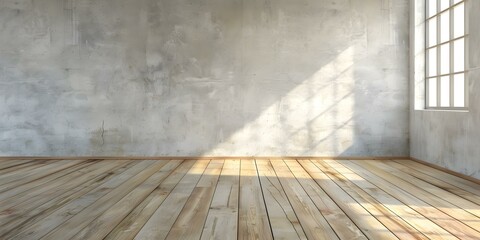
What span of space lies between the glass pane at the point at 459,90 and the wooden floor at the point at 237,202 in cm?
82

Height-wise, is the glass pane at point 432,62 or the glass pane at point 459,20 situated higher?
the glass pane at point 459,20

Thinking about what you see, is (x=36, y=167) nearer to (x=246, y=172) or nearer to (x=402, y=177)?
(x=246, y=172)

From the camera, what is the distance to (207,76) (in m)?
5.65

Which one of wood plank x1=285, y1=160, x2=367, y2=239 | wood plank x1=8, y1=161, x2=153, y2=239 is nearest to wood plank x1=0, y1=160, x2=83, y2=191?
wood plank x1=8, y1=161, x2=153, y2=239

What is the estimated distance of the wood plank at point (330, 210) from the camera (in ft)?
7.43

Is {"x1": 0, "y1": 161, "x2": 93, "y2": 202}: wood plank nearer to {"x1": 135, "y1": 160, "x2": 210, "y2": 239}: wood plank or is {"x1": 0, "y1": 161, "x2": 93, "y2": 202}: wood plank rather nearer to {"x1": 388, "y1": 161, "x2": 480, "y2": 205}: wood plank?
{"x1": 135, "y1": 160, "x2": 210, "y2": 239}: wood plank

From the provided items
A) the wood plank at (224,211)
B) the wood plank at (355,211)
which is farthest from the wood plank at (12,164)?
the wood plank at (355,211)

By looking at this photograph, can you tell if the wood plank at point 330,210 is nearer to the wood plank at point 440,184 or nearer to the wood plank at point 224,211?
the wood plank at point 224,211

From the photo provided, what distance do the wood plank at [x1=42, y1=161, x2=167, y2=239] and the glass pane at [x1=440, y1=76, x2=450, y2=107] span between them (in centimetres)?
364

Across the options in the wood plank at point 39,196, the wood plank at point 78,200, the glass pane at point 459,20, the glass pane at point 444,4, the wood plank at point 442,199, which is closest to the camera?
the wood plank at point 78,200

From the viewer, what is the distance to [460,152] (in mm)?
4246

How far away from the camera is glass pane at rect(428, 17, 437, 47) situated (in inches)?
201

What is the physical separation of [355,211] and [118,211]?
1662 mm

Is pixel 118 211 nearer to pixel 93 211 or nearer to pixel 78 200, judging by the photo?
pixel 93 211
